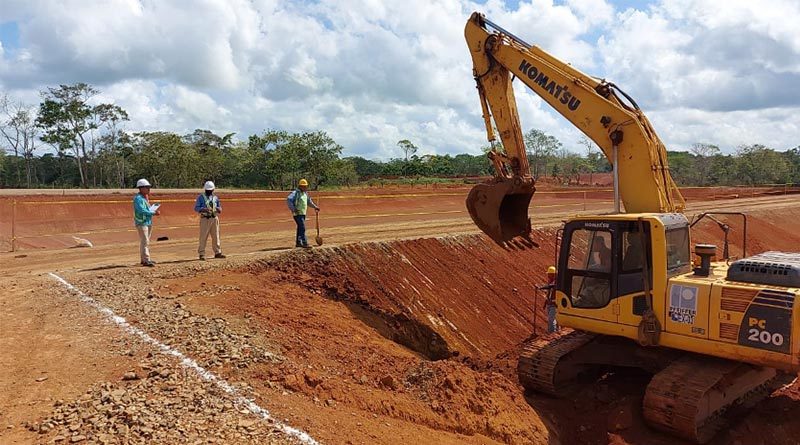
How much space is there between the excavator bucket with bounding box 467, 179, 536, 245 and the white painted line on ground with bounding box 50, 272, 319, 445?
497cm

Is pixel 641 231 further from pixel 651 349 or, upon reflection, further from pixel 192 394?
pixel 192 394

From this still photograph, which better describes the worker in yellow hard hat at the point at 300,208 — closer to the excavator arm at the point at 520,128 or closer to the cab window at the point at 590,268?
the excavator arm at the point at 520,128

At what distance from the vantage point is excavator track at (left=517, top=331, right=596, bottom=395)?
7195 millimetres

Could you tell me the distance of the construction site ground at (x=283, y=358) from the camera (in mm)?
4863

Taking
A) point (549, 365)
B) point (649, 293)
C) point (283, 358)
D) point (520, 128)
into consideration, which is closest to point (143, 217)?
point (283, 358)

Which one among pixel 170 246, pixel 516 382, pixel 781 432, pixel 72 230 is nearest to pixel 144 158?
pixel 72 230

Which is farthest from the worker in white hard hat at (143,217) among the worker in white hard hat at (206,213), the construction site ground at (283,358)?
the worker in white hard hat at (206,213)

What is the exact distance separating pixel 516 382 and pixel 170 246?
9.90 metres

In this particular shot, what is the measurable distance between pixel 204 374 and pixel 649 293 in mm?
5037

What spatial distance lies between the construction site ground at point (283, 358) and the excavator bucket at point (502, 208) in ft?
7.00

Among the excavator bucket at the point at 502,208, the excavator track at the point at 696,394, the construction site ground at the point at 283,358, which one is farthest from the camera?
the excavator bucket at the point at 502,208

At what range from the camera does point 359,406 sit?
218 inches

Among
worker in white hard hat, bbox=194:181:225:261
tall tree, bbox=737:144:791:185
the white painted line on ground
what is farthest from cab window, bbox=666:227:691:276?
tall tree, bbox=737:144:791:185

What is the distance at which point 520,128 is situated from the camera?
9531 millimetres
